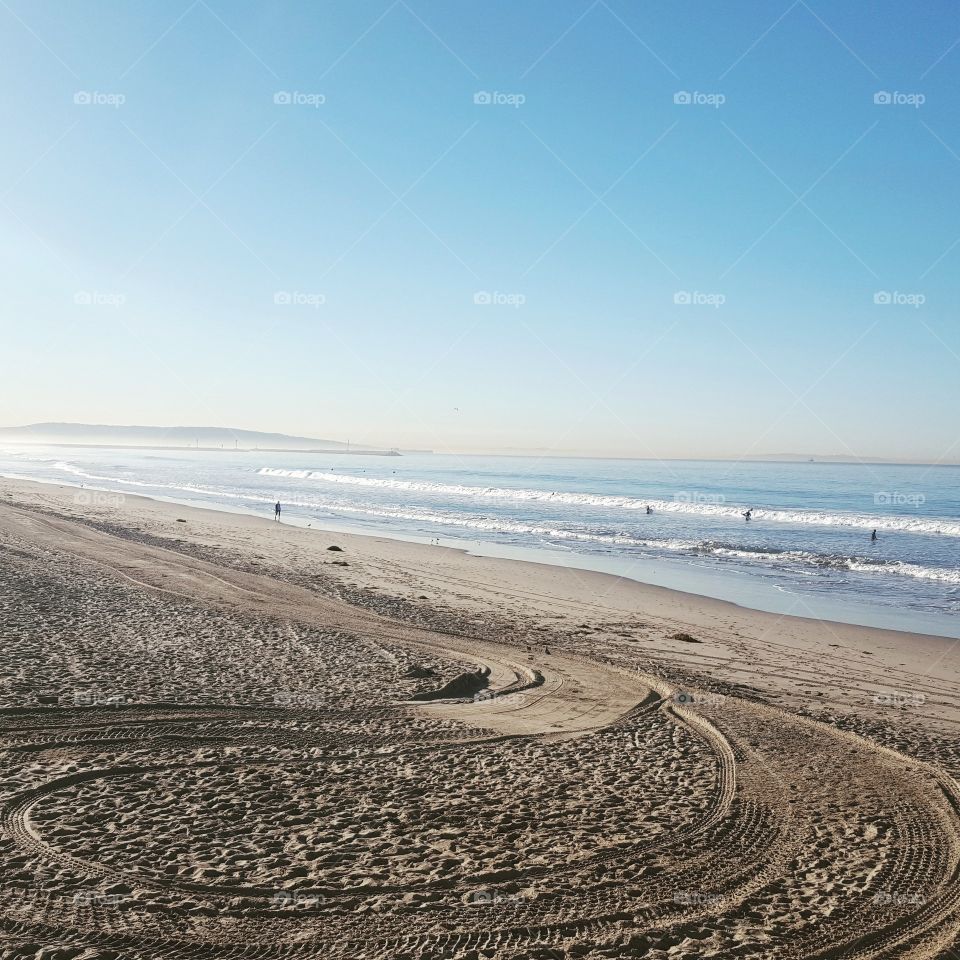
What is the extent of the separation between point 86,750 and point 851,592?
22.4 metres

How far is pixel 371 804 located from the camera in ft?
21.7

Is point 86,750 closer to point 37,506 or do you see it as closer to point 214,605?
point 214,605
